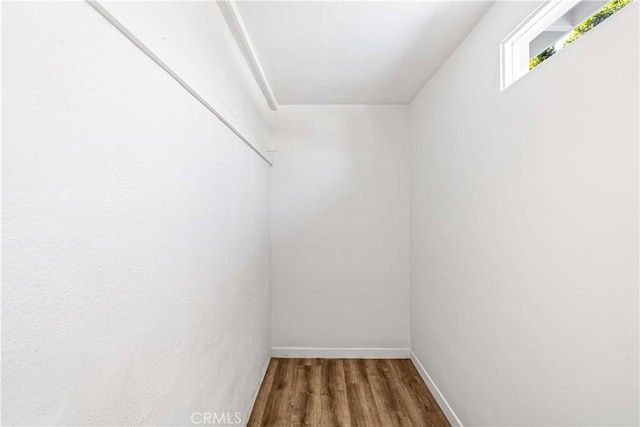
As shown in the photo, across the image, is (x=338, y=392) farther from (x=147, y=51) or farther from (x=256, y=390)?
(x=147, y=51)

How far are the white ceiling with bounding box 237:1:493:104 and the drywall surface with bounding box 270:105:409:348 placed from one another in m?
0.45

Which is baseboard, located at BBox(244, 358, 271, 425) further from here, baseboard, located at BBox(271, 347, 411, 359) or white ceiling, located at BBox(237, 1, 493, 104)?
white ceiling, located at BBox(237, 1, 493, 104)

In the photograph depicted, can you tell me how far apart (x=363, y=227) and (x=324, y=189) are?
1.83ft

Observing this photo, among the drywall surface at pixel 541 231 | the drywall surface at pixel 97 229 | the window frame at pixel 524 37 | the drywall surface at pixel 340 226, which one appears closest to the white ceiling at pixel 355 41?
the drywall surface at pixel 541 231

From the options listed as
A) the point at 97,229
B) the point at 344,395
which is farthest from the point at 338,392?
the point at 97,229

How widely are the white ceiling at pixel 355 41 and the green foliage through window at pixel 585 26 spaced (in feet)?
1.63

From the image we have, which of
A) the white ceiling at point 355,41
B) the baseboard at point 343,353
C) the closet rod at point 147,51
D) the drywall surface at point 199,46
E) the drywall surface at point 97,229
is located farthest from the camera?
the baseboard at point 343,353

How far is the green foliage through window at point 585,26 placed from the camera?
0.96 meters

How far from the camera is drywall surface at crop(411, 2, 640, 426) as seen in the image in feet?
2.96

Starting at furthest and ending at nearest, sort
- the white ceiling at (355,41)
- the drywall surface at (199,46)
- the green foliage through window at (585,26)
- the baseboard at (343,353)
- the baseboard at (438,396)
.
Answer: the baseboard at (343,353), the baseboard at (438,396), the white ceiling at (355,41), the green foliage through window at (585,26), the drywall surface at (199,46)

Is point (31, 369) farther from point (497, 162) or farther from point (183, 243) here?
point (497, 162)

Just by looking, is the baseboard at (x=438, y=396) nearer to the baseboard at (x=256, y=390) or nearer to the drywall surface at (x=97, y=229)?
the baseboard at (x=256, y=390)

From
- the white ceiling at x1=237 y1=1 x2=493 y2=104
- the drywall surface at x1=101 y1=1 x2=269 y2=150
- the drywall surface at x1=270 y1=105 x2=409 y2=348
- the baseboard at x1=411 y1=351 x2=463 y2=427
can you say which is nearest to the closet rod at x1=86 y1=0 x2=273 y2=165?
the drywall surface at x1=101 y1=1 x2=269 y2=150

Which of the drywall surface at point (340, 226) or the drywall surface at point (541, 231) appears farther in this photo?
the drywall surface at point (340, 226)
